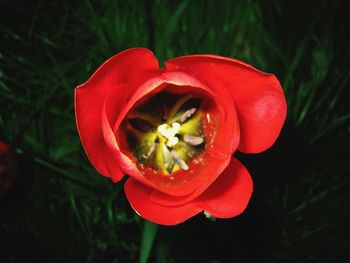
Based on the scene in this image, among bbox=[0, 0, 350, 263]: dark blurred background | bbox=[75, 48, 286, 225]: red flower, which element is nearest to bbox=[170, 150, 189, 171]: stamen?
bbox=[75, 48, 286, 225]: red flower

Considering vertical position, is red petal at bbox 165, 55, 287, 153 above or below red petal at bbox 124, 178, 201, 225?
above

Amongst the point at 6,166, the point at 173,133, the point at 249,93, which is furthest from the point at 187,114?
the point at 6,166

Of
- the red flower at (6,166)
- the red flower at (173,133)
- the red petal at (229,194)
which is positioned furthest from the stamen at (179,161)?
the red flower at (6,166)

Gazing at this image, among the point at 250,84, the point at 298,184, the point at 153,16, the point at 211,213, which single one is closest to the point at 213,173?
the point at 211,213

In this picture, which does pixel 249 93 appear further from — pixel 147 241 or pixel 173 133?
pixel 147 241

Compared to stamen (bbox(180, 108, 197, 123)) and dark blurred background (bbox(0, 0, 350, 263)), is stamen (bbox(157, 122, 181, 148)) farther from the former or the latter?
dark blurred background (bbox(0, 0, 350, 263))

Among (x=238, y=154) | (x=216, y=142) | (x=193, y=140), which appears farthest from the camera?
(x=238, y=154)
